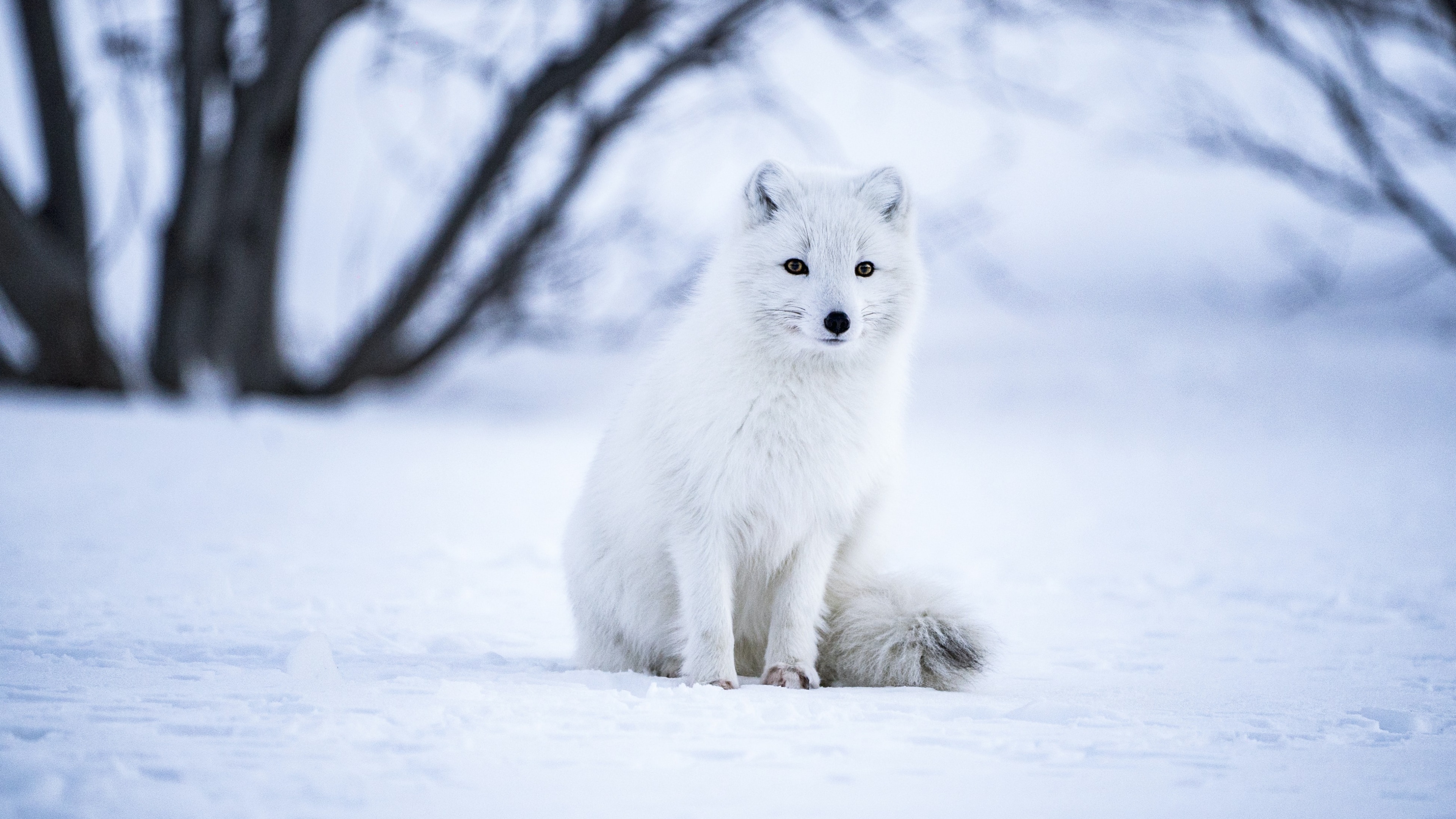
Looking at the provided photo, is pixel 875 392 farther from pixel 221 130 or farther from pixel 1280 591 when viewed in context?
pixel 221 130

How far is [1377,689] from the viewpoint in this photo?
2824 millimetres

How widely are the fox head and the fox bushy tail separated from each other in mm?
701

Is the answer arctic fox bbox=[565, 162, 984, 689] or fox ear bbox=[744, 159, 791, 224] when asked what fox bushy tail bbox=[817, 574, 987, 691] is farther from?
fox ear bbox=[744, 159, 791, 224]

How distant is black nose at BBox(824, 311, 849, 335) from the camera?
2857 millimetres

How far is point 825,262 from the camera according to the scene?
2961 mm

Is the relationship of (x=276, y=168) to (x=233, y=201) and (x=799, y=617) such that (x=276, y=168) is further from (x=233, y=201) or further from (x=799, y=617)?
(x=799, y=617)

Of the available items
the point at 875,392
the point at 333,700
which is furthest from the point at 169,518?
the point at 875,392

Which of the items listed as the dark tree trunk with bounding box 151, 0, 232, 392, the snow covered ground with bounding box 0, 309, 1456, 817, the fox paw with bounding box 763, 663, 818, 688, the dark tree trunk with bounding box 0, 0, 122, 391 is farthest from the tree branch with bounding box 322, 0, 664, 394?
the fox paw with bounding box 763, 663, 818, 688

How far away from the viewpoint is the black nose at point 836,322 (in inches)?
112

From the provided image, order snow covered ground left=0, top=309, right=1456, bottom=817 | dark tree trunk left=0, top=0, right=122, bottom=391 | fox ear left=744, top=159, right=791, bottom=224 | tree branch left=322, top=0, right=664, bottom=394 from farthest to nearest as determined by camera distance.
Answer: tree branch left=322, top=0, right=664, bottom=394
dark tree trunk left=0, top=0, right=122, bottom=391
fox ear left=744, top=159, right=791, bottom=224
snow covered ground left=0, top=309, right=1456, bottom=817

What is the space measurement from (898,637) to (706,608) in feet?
1.72

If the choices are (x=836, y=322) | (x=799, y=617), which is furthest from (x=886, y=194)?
(x=799, y=617)

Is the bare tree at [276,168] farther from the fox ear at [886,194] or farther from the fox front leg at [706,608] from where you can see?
the fox front leg at [706,608]

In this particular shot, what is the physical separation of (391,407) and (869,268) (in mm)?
9892
